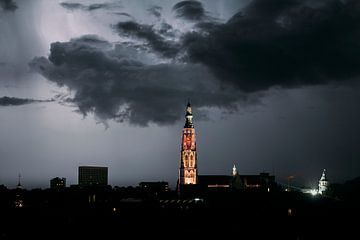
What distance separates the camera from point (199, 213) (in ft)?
452

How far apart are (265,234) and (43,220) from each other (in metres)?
60.7

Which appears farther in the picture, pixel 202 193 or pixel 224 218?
pixel 202 193

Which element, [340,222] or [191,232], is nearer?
[191,232]

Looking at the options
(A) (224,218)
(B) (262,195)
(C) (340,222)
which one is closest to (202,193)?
(B) (262,195)

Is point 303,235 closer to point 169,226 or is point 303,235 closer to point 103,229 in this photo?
point 169,226

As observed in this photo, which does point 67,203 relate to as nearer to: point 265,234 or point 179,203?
point 179,203

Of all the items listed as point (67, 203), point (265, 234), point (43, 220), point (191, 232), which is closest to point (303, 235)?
point (265, 234)

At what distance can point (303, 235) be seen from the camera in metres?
90.4

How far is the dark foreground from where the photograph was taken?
96.8 meters

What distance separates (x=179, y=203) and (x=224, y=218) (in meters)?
38.4

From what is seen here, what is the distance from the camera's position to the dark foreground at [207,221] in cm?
9675

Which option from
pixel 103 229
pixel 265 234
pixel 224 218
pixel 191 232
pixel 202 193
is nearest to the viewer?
pixel 265 234

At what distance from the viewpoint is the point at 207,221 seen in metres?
120

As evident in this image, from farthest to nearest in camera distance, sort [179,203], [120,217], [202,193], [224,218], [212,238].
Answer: [202,193]
[179,203]
[120,217]
[224,218]
[212,238]
